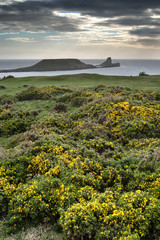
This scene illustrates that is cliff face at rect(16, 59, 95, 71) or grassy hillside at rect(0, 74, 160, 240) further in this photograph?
cliff face at rect(16, 59, 95, 71)

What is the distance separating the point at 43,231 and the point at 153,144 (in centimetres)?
720

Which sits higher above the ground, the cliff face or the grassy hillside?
the cliff face

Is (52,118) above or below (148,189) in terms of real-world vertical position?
above

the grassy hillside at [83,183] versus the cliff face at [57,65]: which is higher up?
the cliff face at [57,65]

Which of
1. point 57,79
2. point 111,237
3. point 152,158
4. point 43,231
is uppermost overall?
point 57,79

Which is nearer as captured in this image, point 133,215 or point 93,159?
point 133,215

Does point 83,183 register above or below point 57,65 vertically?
below

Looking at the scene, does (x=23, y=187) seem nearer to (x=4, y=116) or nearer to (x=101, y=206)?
(x=101, y=206)

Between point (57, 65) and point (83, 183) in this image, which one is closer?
point (83, 183)

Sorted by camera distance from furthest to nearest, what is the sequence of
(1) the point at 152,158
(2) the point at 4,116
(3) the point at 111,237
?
1. (2) the point at 4,116
2. (1) the point at 152,158
3. (3) the point at 111,237

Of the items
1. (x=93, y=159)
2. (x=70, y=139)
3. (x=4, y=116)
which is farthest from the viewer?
(x=4, y=116)

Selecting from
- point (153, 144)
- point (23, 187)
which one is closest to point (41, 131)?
point (23, 187)

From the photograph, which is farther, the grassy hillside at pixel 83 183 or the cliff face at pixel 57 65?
the cliff face at pixel 57 65

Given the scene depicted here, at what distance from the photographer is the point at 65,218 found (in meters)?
5.67
